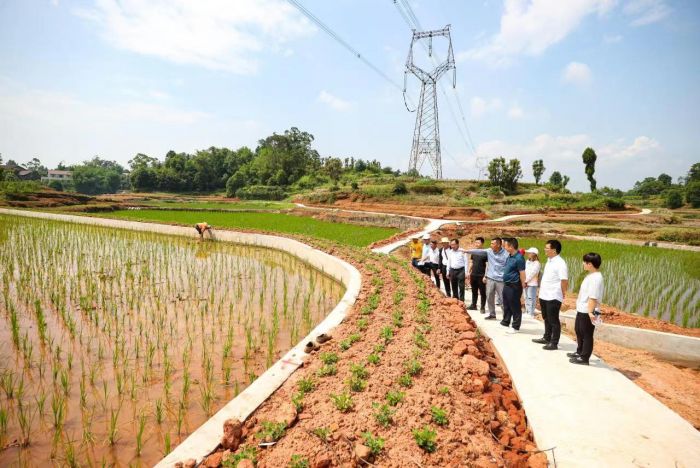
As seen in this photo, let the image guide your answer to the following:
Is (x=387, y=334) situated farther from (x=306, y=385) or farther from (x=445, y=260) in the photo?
(x=445, y=260)

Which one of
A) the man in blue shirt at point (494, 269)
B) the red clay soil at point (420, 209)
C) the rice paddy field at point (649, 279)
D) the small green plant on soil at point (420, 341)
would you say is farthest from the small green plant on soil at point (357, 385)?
the red clay soil at point (420, 209)

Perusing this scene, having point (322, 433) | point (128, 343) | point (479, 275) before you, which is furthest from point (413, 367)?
point (128, 343)

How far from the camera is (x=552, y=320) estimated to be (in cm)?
549

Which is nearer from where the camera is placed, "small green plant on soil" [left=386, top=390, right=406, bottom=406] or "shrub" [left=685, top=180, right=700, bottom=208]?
"small green plant on soil" [left=386, top=390, right=406, bottom=406]

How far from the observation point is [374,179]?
46.7m

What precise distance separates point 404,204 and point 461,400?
32.1 metres

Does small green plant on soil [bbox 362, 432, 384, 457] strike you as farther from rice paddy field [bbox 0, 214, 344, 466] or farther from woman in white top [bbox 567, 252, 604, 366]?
woman in white top [bbox 567, 252, 604, 366]

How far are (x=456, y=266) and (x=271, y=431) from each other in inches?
226

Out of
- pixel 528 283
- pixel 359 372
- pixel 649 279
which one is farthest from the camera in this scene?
pixel 649 279

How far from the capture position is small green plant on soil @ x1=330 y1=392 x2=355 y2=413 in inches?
148

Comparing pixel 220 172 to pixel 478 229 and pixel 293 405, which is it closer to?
pixel 478 229

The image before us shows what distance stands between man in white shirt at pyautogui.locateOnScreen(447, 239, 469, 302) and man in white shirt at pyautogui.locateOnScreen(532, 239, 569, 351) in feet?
7.79

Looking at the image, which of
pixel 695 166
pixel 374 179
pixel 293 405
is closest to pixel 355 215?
pixel 374 179

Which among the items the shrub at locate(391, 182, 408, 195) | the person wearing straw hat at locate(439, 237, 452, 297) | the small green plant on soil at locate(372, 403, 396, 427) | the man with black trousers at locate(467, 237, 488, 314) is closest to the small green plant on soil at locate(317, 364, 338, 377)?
the small green plant on soil at locate(372, 403, 396, 427)
